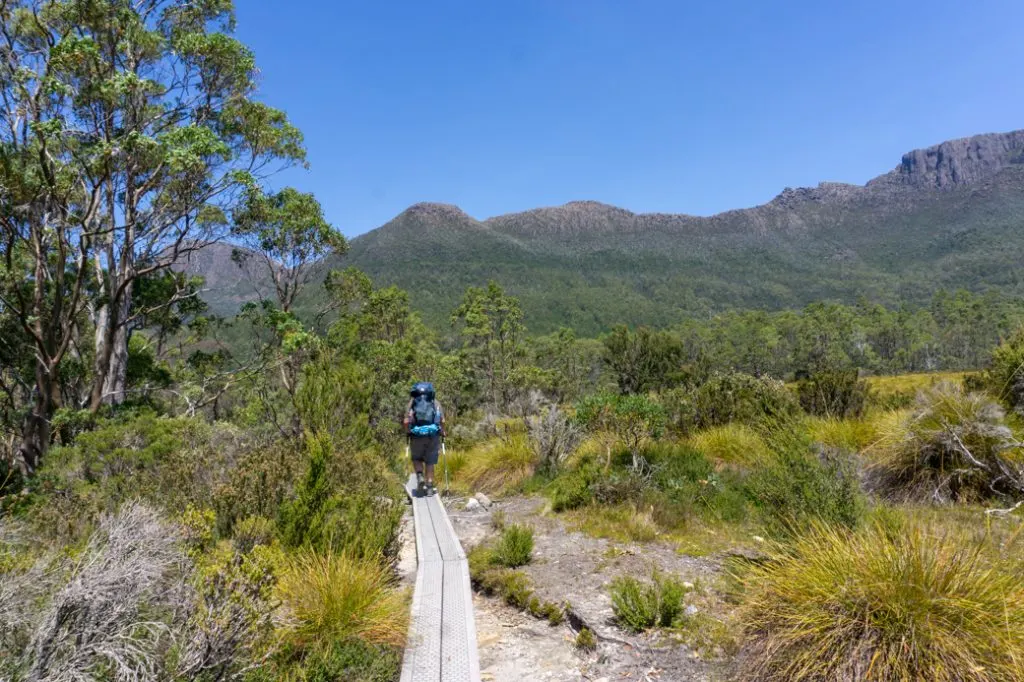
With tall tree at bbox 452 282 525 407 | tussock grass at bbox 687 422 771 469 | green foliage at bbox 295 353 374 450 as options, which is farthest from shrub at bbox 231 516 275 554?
tall tree at bbox 452 282 525 407

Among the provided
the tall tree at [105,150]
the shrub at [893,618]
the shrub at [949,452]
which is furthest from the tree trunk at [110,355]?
the shrub at [949,452]

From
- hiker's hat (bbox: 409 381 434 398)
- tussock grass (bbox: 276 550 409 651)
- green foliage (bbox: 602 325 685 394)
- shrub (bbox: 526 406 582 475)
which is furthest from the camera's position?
green foliage (bbox: 602 325 685 394)

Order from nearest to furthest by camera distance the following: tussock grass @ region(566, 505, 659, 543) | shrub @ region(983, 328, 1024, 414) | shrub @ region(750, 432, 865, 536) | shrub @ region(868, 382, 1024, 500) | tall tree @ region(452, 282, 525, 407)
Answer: shrub @ region(750, 432, 865, 536) → shrub @ region(868, 382, 1024, 500) → tussock grass @ region(566, 505, 659, 543) → shrub @ region(983, 328, 1024, 414) → tall tree @ region(452, 282, 525, 407)

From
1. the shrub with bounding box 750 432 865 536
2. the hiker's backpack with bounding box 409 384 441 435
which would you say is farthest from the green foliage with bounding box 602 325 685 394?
the shrub with bounding box 750 432 865 536

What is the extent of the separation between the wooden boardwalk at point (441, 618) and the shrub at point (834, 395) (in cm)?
701

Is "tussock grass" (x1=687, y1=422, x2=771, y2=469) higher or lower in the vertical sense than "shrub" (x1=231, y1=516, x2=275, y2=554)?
lower

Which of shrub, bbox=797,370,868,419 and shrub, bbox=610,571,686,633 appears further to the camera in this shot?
shrub, bbox=797,370,868,419

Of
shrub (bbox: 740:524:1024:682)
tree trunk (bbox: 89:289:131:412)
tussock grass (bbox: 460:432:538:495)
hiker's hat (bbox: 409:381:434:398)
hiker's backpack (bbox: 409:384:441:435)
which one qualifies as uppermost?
tree trunk (bbox: 89:289:131:412)

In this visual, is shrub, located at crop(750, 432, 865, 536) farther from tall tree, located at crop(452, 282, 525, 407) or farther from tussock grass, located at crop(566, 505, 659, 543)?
tall tree, located at crop(452, 282, 525, 407)

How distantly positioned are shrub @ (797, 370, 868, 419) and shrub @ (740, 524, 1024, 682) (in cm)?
636

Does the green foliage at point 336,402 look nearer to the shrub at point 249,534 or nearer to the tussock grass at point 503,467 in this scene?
the tussock grass at point 503,467

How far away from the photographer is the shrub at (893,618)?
266 centimetres

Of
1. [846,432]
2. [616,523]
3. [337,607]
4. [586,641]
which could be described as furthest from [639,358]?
[337,607]

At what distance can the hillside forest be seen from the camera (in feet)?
9.24
